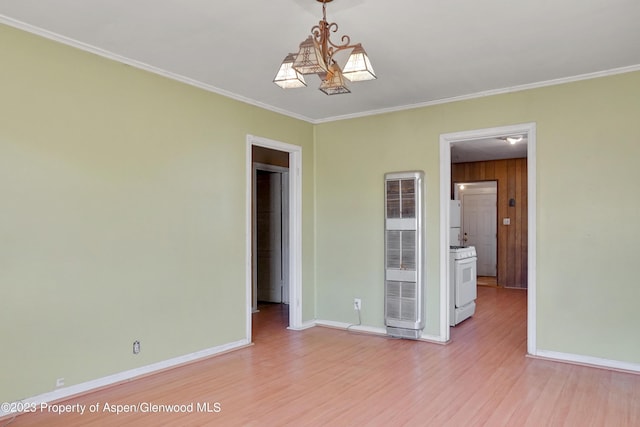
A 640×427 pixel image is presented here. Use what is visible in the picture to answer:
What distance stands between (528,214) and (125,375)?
3.73 m

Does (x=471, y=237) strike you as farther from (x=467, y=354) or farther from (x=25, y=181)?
(x=25, y=181)

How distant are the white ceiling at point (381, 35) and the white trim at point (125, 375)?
2460mm

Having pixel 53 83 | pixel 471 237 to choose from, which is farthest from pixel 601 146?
pixel 471 237

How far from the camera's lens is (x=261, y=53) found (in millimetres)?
3273

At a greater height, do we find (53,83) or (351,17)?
(351,17)

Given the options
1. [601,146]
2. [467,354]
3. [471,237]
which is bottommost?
[467,354]

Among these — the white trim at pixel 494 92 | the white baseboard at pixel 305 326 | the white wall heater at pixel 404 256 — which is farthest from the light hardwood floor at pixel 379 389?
the white trim at pixel 494 92

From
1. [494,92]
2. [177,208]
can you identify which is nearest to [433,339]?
[494,92]

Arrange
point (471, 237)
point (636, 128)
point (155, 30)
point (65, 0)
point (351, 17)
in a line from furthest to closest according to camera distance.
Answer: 1. point (471, 237)
2. point (636, 128)
3. point (155, 30)
4. point (351, 17)
5. point (65, 0)

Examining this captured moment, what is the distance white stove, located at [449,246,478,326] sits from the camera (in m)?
5.04

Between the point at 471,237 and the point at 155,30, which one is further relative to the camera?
the point at 471,237

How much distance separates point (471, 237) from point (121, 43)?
7534mm

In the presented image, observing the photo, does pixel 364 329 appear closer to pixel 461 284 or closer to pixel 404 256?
pixel 404 256

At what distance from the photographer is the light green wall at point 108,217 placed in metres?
2.81
